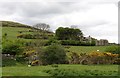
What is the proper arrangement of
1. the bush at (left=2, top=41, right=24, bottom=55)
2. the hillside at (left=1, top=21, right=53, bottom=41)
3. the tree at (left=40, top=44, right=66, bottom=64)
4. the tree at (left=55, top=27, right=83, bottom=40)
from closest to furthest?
the tree at (left=40, top=44, right=66, bottom=64), the bush at (left=2, top=41, right=24, bottom=55), the tree at (left=55, top=27, right=83, bottom=40), the hillside at (left=1, top=21, right=53, bottom=41)

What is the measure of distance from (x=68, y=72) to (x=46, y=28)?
94.5 metres

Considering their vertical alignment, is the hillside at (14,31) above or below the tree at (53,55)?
above

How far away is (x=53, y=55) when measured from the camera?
Answer: 4853 cm

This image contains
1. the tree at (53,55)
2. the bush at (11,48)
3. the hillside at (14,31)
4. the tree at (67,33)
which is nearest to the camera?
the tree at (53,55)

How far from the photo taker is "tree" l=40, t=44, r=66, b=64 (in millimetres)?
48688

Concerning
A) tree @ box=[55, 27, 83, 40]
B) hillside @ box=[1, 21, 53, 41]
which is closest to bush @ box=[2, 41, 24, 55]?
hillside @ box=[1, 21, 53, 41]

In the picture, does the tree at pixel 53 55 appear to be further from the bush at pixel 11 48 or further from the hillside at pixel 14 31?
the hillside at pixel 14 31

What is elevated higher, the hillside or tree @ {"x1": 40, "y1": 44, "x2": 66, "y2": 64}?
the hillside

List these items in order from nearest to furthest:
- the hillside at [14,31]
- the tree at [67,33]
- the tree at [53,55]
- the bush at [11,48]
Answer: the tree at [53,55] → the bush at [11,48] → the tree at [67,33] → the hillside at [14,31]

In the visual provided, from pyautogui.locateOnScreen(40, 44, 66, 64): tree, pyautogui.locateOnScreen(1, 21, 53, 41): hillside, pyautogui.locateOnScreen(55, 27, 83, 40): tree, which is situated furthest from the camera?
pyautogui.locateOnScreen(1, 21, 53, 41): hillside

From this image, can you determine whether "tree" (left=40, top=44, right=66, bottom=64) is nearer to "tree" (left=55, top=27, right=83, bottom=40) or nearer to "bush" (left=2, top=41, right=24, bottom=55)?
"bush" (left=2, top=41, right=24, bottom=55)

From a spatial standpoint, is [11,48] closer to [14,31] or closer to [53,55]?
[53,55]

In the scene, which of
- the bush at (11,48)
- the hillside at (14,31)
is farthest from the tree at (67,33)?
the bush at (11,48)

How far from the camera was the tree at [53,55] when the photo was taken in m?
48.7
